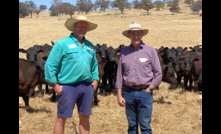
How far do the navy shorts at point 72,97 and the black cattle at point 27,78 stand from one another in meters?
4.05

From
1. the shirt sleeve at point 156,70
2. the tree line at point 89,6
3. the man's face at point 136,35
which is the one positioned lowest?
the shirt sleeve at point 156,70

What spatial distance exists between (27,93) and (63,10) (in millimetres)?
88803

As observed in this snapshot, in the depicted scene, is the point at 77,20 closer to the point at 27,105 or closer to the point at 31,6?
the point at 27,105

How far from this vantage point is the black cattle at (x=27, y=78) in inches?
347

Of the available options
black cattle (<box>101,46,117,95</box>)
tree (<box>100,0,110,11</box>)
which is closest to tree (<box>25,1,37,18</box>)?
tree (<box>100,0,110,11</box>)

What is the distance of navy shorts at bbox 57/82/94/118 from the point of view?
498cm

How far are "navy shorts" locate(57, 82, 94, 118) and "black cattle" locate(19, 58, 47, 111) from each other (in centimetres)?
405

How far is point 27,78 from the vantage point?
353 inches

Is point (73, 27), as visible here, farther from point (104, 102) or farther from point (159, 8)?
point (159, 8)

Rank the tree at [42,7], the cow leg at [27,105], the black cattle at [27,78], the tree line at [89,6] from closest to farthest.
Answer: the black cattle at [27,78], the cow leg at [27,105], the tree line at [89,6], the tree at [42,7]

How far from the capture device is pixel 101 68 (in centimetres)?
1086

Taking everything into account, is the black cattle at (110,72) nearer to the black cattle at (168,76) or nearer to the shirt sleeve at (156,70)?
the black cattle at (168,76)

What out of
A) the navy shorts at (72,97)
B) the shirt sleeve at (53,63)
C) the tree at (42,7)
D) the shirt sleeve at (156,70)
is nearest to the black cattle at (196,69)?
the shirt sleeve at (156,70)

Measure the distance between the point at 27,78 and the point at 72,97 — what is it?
171 inches
